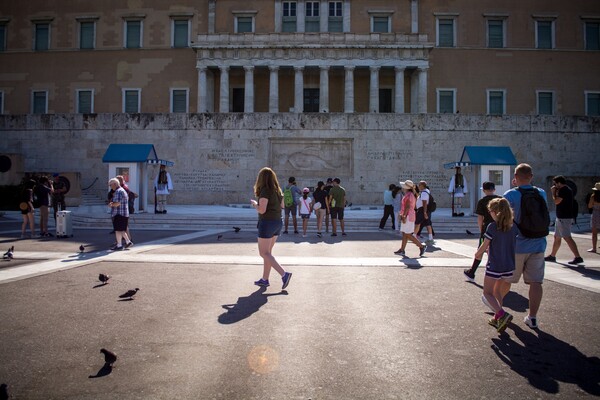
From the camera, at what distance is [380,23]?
44156 mm

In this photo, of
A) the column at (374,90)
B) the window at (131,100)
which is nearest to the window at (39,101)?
the window at (131,100)

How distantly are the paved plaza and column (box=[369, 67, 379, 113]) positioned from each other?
32848 mm

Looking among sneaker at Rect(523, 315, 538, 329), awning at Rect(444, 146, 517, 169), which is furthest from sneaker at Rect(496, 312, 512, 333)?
awning at Rect(444, 146, 517, 169)

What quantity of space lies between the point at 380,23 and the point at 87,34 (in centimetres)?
3027

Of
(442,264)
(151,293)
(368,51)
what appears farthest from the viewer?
(368,51)

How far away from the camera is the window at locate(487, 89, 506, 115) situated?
4409 cm

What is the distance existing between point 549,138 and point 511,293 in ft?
76.6

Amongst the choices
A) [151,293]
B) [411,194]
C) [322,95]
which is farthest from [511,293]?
[322,95]

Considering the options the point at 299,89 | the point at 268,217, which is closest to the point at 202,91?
the point at 299,89

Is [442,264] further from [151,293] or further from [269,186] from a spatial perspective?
[151,293]

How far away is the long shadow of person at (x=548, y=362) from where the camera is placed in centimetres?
392

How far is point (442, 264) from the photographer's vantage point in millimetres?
9906

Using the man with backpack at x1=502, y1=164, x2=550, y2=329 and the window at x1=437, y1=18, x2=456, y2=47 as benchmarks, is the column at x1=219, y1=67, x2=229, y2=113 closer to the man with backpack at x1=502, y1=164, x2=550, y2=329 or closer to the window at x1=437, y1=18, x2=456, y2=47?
the window at x1=437, y1=18, x2=456, y2=47

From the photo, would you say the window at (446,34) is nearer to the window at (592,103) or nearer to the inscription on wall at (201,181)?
the window at (592,103)
